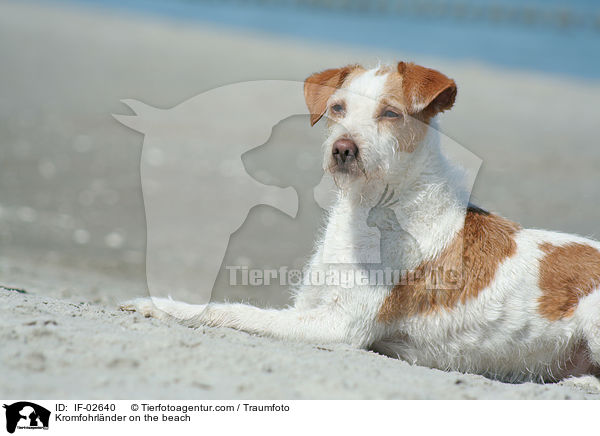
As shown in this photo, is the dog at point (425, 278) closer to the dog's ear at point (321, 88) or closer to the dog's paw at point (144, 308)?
the dog's paw at point (144, 308)

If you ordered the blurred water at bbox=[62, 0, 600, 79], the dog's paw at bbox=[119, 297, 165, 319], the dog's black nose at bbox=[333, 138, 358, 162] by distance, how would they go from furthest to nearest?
1. the blurred water at bbox=[62, 0, 600, 79]
2. the dog's paw at bbox=[119, 297, 165, 319]
3. the dog's black nose at bbox=[333, 138, 358, 162]

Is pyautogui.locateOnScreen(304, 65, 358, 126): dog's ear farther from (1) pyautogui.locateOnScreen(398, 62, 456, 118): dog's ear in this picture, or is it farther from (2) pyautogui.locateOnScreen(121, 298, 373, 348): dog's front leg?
(2) pyautogui.locateOnScreen(121, 298, 373, 348): dog's front leg

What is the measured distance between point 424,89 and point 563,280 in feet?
5.41

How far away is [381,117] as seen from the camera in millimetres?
4562

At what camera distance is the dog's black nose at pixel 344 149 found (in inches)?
169

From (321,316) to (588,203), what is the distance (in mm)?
8266

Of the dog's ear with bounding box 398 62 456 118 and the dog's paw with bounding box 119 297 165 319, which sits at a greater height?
the dog's ear with bounding box 398 62 456 118

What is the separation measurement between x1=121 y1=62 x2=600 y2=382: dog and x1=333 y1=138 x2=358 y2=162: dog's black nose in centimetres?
1

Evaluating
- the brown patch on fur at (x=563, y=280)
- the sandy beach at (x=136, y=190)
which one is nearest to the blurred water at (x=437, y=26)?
the sandy beach at (x=136, y=190)

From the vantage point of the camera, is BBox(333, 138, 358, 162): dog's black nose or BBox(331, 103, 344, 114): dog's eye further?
BBox(331, 103, 344, 114): dog's eye

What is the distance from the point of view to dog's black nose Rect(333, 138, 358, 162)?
14.1 ft
